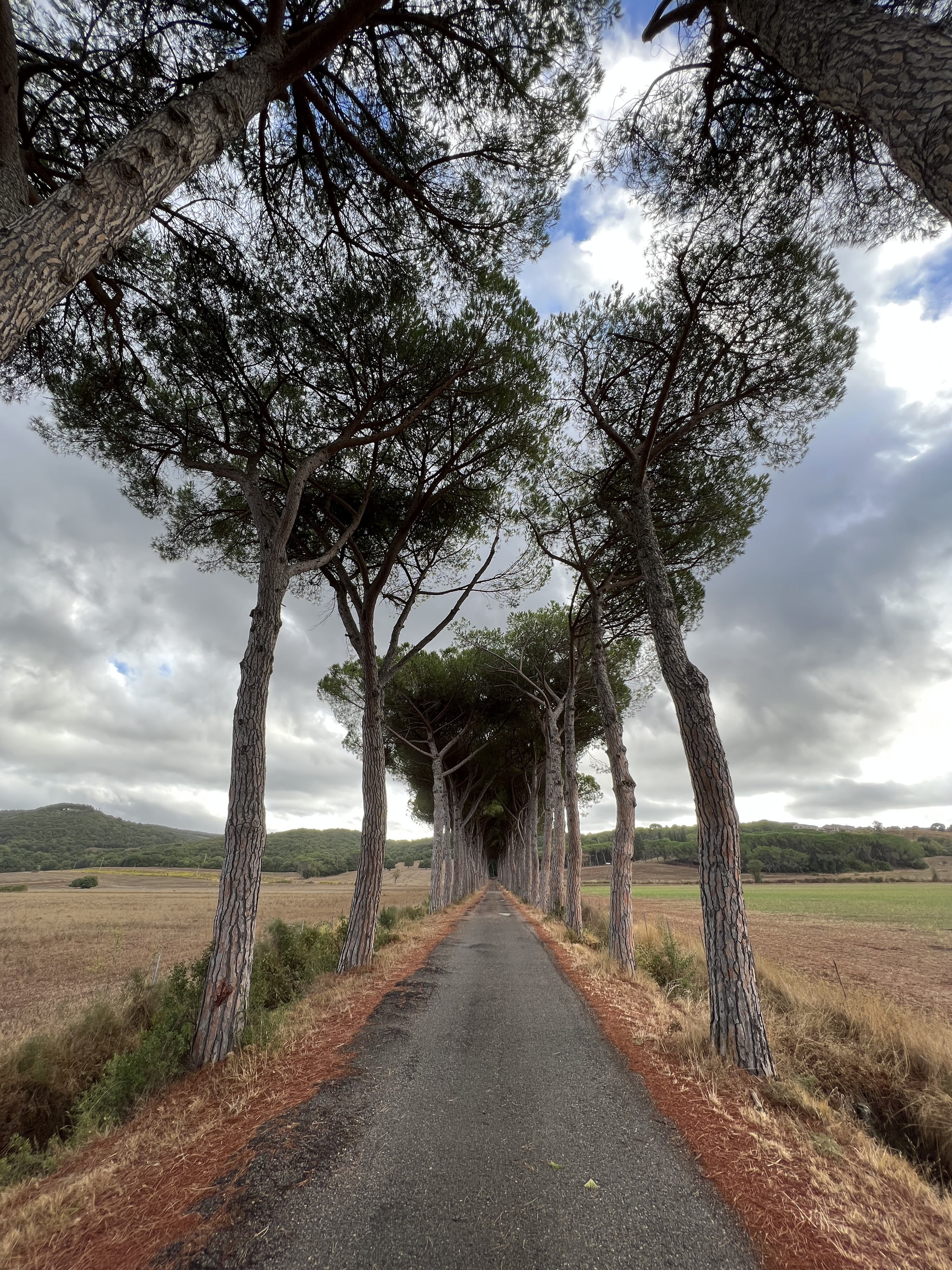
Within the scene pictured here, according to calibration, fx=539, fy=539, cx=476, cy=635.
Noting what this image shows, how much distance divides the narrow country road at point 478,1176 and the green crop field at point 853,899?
3166cm

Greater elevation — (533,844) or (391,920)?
(533,844)

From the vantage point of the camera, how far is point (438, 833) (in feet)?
73.2

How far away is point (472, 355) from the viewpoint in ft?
28.7

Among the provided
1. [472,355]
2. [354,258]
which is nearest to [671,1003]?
[472,355]

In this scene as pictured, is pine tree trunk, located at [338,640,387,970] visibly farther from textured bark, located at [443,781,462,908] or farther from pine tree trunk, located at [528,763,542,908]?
pine tree trunk, located at [528,763,542,908]

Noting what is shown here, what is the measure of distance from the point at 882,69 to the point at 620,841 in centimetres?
1044

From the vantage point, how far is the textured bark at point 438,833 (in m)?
21.2

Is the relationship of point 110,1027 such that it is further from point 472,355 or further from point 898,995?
point 898,995

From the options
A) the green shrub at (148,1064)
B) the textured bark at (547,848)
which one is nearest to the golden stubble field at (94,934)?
the green shrub at (148,1064)

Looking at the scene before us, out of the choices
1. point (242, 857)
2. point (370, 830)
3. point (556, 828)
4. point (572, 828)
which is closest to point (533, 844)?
point (556, 828)

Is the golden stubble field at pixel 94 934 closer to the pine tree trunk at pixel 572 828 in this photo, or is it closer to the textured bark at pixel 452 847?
the textured bark at pixel 452 847

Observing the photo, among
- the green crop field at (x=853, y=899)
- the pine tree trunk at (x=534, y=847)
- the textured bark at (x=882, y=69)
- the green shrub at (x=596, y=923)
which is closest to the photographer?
the textured bark at (x=882, y=69)

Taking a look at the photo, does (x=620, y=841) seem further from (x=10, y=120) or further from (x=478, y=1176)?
(x=10, y=120)

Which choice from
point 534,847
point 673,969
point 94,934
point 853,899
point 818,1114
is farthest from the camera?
point 853,899
